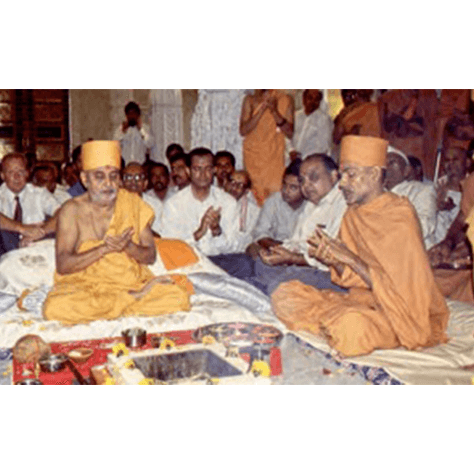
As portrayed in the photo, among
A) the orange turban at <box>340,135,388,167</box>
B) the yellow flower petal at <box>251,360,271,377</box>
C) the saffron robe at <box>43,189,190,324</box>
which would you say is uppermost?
the orange turban at <box>340,135,388,167</box>

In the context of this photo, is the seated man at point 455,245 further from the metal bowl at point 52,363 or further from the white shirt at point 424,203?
the metal bowl at point 52,363

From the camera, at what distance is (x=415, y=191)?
5562mm

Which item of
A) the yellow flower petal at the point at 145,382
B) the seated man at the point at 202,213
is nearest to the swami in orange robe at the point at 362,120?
the seated man at the point at 202,213

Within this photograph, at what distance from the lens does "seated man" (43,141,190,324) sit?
500 centimetres

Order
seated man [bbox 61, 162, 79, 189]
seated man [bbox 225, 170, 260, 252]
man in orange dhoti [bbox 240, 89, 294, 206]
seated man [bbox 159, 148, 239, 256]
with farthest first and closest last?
1. man in orange dhoti [bbox 240, 89, 294, 206]
2. seated man [bbox 61, 162, 79, 189]
3. seated man [bbox 225, 170, 260, 252]
4. seated man [bbox 159, 148, 239, 256]

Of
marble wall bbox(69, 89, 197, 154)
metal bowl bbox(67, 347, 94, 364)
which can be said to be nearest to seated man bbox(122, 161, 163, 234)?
marble wall bbox(69, 89, 197, 154)

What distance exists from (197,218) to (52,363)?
2.34m

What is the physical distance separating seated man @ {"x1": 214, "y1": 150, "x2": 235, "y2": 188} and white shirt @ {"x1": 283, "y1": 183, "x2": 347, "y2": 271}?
44.8 inches

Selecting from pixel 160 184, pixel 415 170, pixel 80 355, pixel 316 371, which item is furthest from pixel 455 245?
pixel 80 355

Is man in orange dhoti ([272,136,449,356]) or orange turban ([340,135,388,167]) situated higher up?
orange turban ([340,135,388,167])

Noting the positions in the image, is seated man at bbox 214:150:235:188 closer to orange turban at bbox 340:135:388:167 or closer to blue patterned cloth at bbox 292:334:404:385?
orange turban at bbox 340:135:388:167

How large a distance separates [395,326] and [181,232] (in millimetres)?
2451

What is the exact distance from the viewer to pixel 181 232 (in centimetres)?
621
